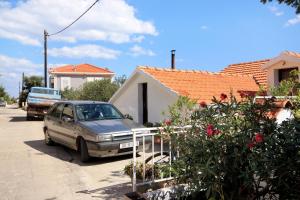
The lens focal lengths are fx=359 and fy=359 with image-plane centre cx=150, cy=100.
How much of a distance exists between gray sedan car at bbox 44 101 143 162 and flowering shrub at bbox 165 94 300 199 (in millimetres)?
5540

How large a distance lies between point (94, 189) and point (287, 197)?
4.39 m

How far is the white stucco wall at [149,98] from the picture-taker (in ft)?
49.9

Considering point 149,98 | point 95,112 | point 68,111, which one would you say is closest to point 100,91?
point 149,98

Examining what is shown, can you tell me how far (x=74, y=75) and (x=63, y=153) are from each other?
50475 millimetres

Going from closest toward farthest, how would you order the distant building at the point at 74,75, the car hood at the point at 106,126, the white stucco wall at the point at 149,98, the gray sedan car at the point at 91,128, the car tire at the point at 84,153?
the gray sedan car at the point at 91,128, the car hood at the point at 106,126, the car tire at the point at 84,153, the white stucco wall at the point at 149,98, the distant building at the point at 74,75

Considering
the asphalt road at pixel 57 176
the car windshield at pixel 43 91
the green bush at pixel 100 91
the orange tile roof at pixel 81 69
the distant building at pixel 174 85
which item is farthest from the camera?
the orange tile roof at pixel 81 69

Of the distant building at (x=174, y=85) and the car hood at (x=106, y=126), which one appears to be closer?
the car hood at (x=106, y=126)

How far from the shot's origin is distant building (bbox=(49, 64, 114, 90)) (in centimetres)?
5959

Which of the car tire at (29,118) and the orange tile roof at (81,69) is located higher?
the orange tile roof at (81,69)

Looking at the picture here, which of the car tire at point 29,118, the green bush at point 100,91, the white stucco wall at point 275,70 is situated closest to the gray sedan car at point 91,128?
the white stucco wall at point 275,70

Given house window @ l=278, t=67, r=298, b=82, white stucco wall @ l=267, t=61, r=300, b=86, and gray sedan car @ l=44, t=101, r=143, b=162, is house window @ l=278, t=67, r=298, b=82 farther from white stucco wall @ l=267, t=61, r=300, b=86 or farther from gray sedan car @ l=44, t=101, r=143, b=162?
gray sedan car @ l=44, t=101, r=143, b=162

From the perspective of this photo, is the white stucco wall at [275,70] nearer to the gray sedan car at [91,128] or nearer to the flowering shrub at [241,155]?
the gray sedan car at [91,128]

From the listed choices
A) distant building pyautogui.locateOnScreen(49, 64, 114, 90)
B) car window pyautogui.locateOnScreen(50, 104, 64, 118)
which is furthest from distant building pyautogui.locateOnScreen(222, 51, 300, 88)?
distant building pyautogui.locateOnScreen(49, 64, 114, 90)

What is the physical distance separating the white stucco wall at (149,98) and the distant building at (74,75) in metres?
40.7
